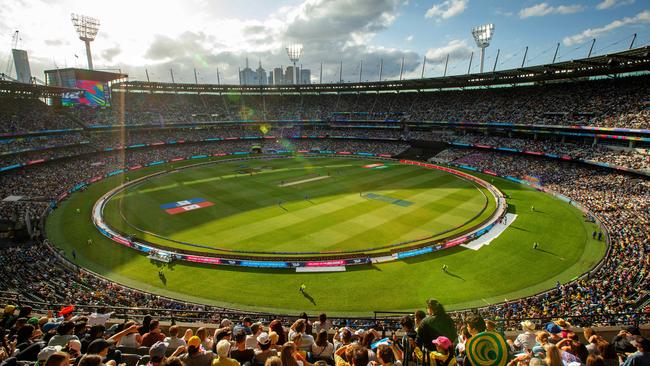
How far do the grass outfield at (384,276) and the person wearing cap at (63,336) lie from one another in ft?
53.6

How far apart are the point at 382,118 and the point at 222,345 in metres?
90.7

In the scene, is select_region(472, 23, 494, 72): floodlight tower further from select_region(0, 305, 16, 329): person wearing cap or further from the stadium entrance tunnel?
select_region(0, 305, 16, 329): person wearing cap

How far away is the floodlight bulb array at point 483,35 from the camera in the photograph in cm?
8162

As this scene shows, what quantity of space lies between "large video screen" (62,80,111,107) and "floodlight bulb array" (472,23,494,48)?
3760 inches

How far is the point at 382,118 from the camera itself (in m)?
92.1

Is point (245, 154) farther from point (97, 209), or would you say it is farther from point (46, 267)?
point (46, 267)

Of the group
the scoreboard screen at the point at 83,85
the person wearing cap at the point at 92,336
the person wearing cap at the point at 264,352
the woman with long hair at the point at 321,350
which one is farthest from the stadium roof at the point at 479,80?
the person wearing cap at the point at 92,336

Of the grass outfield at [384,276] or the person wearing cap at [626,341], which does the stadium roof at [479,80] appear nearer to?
the grass outfield at [384,276]

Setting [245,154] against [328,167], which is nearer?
[328,167]

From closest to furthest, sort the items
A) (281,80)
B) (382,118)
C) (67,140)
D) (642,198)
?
(642,198), (67,140), (382,118), (281,80)

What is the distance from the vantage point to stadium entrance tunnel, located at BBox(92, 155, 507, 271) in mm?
29875

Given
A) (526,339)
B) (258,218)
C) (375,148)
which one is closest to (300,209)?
(258,218)

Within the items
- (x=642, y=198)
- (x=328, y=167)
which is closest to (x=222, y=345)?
(x=642, y=198)

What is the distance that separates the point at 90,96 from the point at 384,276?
3287 inches
